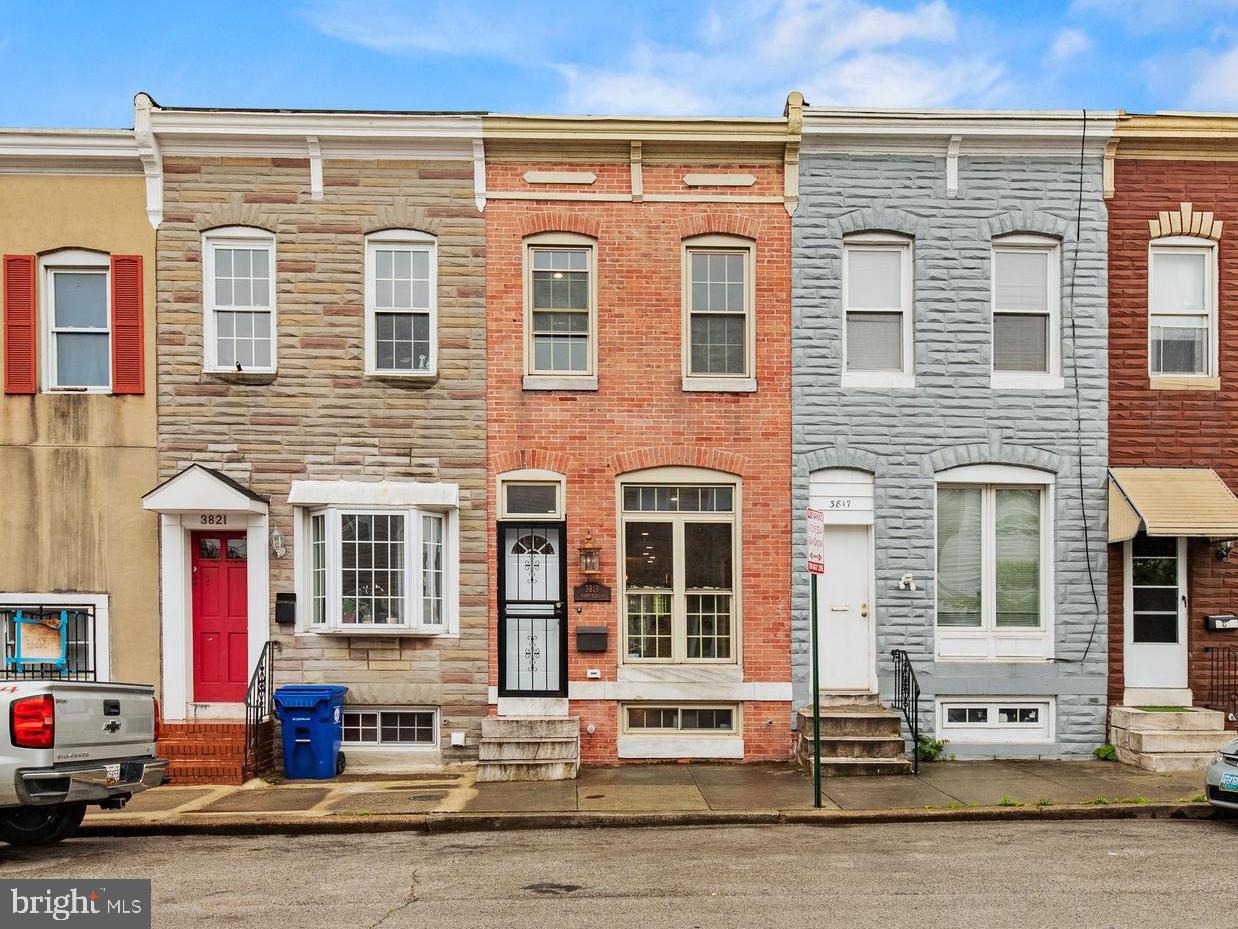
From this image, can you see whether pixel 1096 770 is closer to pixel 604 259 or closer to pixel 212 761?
pixel 604 259

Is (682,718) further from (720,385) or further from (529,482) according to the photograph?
(720,385)

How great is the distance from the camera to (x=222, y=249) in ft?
40.8

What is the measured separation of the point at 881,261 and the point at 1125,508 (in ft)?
13.7

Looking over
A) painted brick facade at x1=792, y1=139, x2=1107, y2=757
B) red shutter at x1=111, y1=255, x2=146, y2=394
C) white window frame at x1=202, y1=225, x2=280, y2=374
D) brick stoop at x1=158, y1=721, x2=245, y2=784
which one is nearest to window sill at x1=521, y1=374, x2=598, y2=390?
painted brick facade at x1=792, y1=139, x2=1107, y2=757

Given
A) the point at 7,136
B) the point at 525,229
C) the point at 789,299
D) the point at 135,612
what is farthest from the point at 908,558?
the point at 7,136

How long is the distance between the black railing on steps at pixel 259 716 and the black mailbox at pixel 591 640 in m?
3.63

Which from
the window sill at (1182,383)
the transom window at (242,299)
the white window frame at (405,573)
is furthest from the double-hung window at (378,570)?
the window sill at (1182,383)

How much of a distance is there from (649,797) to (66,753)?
5.39 m

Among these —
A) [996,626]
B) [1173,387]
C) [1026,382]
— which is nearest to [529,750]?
[996,626]

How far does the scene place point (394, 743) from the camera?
40.0 ft

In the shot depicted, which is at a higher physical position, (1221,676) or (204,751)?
(1221,676)

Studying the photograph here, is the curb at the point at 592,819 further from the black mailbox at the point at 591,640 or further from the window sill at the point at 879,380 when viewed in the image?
the window sill at the point at 879,380

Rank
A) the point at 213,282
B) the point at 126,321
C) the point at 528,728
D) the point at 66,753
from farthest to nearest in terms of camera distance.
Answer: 1. the point at 213,282
2. the point at 126,321
3. the point at 528,728
4. the point at 66,753

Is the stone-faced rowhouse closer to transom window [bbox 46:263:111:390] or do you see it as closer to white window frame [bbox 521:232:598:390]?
white window frame [bbox 521:232:598:390]
